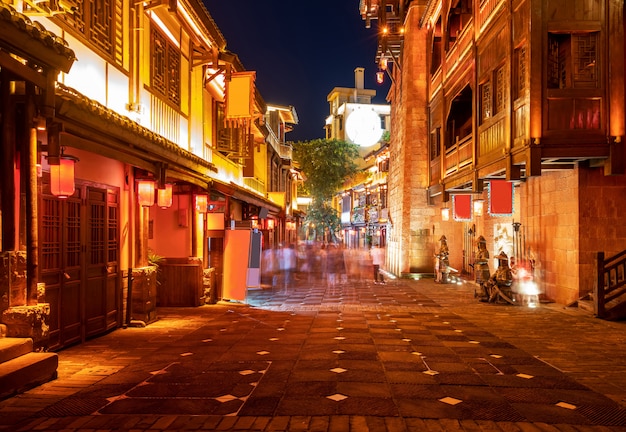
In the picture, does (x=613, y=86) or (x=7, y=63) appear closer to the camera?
(x=7, y=63)

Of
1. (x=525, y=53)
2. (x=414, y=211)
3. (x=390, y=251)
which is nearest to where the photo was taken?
(x=525, y=53)

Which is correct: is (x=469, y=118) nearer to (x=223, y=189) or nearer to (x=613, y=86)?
(x=613, y=86)

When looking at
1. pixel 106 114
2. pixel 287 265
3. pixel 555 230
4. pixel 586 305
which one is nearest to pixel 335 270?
pixel 287 265

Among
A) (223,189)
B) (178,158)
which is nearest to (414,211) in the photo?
(223,189)

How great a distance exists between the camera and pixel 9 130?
21.6ft

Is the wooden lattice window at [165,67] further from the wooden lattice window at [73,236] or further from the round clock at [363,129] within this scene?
the round clock at [363,129]

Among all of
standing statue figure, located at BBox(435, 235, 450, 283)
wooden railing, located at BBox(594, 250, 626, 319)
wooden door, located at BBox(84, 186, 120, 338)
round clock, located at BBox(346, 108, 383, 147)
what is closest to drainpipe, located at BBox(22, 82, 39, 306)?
wooden door, located at BBox(84, 186, 120, 338)

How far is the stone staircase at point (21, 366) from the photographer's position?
5.91 m

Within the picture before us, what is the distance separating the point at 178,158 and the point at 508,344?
8.13 m

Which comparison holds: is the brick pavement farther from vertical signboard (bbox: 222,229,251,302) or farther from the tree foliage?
the tree foliage

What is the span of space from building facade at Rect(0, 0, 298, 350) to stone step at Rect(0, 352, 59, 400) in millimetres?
411

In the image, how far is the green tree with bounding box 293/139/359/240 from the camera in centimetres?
5081

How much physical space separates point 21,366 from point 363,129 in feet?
133

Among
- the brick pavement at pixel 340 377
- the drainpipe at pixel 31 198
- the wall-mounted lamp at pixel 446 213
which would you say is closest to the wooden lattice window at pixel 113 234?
the brick pavement at pixel 340 377
